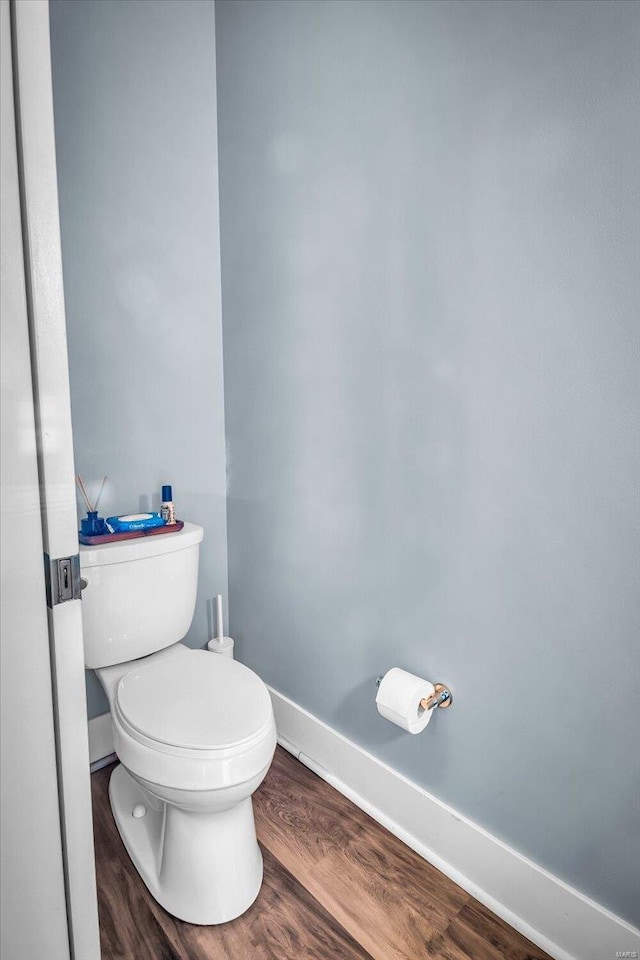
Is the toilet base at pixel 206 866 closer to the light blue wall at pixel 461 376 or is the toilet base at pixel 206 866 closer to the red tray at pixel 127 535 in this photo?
the light blue wall at pixel 461 376

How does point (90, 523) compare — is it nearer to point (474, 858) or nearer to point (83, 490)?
point (83, 490)

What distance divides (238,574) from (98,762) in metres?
0.73

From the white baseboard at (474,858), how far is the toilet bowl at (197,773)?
0.37 metres

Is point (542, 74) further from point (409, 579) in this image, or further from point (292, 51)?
point (409, 579)

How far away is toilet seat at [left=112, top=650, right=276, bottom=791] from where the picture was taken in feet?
3.78

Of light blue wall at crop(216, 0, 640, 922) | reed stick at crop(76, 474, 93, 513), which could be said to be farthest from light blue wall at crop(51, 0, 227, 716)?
light blue wall at crop(216, 0, 640, 922)

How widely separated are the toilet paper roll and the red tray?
0.76 meters

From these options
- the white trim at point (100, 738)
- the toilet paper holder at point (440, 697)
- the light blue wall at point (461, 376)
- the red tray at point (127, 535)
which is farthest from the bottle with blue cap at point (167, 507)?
the toilet paper holder at point (440, 697)

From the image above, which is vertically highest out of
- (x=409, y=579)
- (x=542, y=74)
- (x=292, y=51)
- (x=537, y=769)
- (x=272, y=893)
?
(x=292, y=51)

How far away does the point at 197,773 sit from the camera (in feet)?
3.75

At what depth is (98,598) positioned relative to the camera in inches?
58.3

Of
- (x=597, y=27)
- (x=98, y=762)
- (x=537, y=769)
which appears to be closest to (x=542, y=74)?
(x=597, y=27)

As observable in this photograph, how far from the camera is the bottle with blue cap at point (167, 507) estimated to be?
1.71m

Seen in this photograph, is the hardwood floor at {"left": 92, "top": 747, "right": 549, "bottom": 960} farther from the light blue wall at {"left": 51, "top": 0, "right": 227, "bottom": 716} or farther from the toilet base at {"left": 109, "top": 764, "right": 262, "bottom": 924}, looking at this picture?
the light blue wall at {"left": 51, "top": 0, "right": 227, "bottom": 716}
